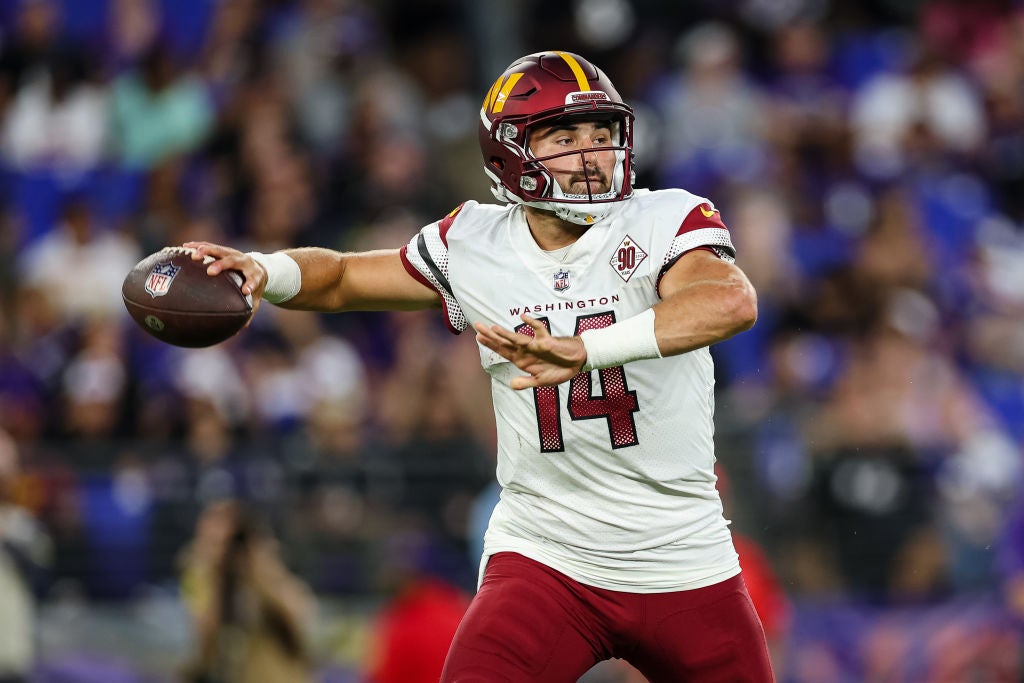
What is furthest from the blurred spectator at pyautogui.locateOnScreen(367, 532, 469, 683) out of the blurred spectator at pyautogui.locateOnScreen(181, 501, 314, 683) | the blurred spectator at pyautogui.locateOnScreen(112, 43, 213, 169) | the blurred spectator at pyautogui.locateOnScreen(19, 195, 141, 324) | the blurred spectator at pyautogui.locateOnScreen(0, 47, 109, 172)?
the blurred spectator at pyautogui.locateOnScreen(0, 47, 109, 172)

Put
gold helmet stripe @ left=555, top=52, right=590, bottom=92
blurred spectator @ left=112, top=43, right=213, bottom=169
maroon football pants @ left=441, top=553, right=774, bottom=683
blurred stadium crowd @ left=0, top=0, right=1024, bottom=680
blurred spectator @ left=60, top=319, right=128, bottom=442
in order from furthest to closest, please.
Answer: blurred spectator @ left=112, top=43, right=213, bottom=169 → blurred spectator @ left=60, top=319, right=128, bottom=442 → blurred stadium crowd @ left=0, top=0, right=1024, bottom=680 → gold helmet stripe @ left=555, top=52, right=590, bottom=92 → maroon football pants @ left=441, top=553, right=774, bottom=683

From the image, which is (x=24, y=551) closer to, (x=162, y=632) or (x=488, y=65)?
(x=162, y=632)

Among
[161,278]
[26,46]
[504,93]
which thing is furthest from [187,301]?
[26,46]

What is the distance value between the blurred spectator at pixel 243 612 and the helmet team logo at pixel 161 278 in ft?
11.9

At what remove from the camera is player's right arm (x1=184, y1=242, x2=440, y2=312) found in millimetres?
4973

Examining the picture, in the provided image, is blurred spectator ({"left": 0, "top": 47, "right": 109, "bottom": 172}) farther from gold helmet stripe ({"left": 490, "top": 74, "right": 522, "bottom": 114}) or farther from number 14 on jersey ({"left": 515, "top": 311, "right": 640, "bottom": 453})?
number 14 on jersey ({"left": 515, "top": 311, "right": 640, "bottom": 453})

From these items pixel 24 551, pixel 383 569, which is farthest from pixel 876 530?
pixel 24 551

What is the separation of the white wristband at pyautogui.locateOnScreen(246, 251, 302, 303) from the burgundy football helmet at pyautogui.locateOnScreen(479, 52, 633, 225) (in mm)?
691

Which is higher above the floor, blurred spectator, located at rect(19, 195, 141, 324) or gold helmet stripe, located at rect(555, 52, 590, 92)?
gold helmet stripe, located at rect(555, 52, 590, 92)

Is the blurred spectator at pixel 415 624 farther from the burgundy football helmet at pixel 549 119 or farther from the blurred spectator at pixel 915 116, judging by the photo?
the blurred spectator at pixel 915 116

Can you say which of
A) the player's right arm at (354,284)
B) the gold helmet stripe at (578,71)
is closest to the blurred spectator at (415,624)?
the player's right arm at (354,284)

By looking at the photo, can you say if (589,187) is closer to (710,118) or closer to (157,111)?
(710,118)

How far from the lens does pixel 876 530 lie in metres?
8.91

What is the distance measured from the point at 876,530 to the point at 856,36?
493cm
